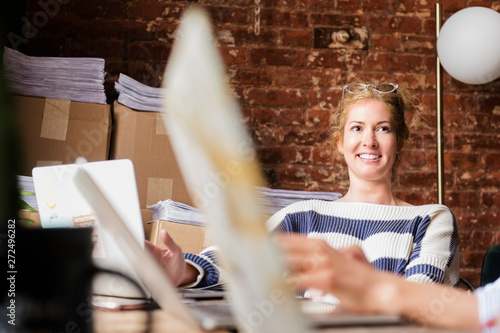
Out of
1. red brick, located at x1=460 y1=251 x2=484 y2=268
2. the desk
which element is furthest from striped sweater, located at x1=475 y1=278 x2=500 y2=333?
red brick, located at x1=460 y1=251 x2=484 y2=268

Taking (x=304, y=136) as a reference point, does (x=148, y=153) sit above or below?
below

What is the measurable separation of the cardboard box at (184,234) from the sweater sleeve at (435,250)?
61 centimetres

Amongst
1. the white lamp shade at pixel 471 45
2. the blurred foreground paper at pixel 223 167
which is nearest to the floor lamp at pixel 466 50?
the white lamp shade at pixel 471 45

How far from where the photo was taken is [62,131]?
176 cm

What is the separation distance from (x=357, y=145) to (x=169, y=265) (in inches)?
32.7

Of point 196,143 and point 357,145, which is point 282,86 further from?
point 196,143

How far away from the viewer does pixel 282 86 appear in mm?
2275

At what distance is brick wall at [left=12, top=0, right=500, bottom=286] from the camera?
220 centimetres

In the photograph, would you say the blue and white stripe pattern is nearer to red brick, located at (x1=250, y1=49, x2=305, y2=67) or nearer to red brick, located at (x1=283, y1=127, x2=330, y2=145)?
red brick, located at (x1=283, y1=127, x2=330, y2=145)

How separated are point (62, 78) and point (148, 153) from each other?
37 centimetres

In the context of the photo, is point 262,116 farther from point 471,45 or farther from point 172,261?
point 172,261

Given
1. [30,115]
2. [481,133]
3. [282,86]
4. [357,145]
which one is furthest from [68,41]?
[481,133]

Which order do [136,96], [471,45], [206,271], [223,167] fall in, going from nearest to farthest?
[223,167], [206,271], [136,96], [471,45]

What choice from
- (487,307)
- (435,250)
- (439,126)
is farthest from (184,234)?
(487,307)
